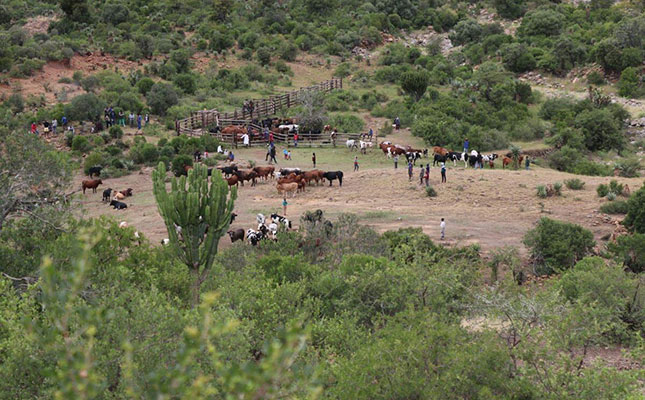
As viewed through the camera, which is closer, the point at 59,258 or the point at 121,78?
the point at 59,258

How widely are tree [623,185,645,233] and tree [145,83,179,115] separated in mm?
30073

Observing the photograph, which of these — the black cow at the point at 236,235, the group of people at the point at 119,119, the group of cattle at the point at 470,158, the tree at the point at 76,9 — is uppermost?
the tree at the point at 76,9

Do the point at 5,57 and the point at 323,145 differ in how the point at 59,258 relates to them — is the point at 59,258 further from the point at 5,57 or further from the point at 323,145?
the point at 5,57

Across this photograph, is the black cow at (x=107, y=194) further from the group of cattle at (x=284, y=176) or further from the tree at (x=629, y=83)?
the tree at (x=629, y=83)

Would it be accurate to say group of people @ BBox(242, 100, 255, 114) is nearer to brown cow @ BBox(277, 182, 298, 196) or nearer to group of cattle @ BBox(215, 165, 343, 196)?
group of cattle @ BBox(215, 165, 343, 196)

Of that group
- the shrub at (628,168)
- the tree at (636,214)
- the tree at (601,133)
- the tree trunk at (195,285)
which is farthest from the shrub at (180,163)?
the tree at (601,133)

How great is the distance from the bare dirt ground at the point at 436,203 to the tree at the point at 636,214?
90cm

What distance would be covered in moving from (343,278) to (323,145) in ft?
74.5

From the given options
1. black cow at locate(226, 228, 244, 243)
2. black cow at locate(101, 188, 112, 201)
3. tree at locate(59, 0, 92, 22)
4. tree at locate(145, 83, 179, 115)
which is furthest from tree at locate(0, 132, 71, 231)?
tree at locate(59, 0, 92, 22)

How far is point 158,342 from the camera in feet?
34.3

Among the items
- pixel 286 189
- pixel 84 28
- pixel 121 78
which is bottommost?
pixel 286 189

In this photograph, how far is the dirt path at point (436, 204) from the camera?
26.0 metres

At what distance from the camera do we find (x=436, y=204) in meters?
28.6

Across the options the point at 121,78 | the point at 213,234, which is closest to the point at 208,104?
the point at 121,78
